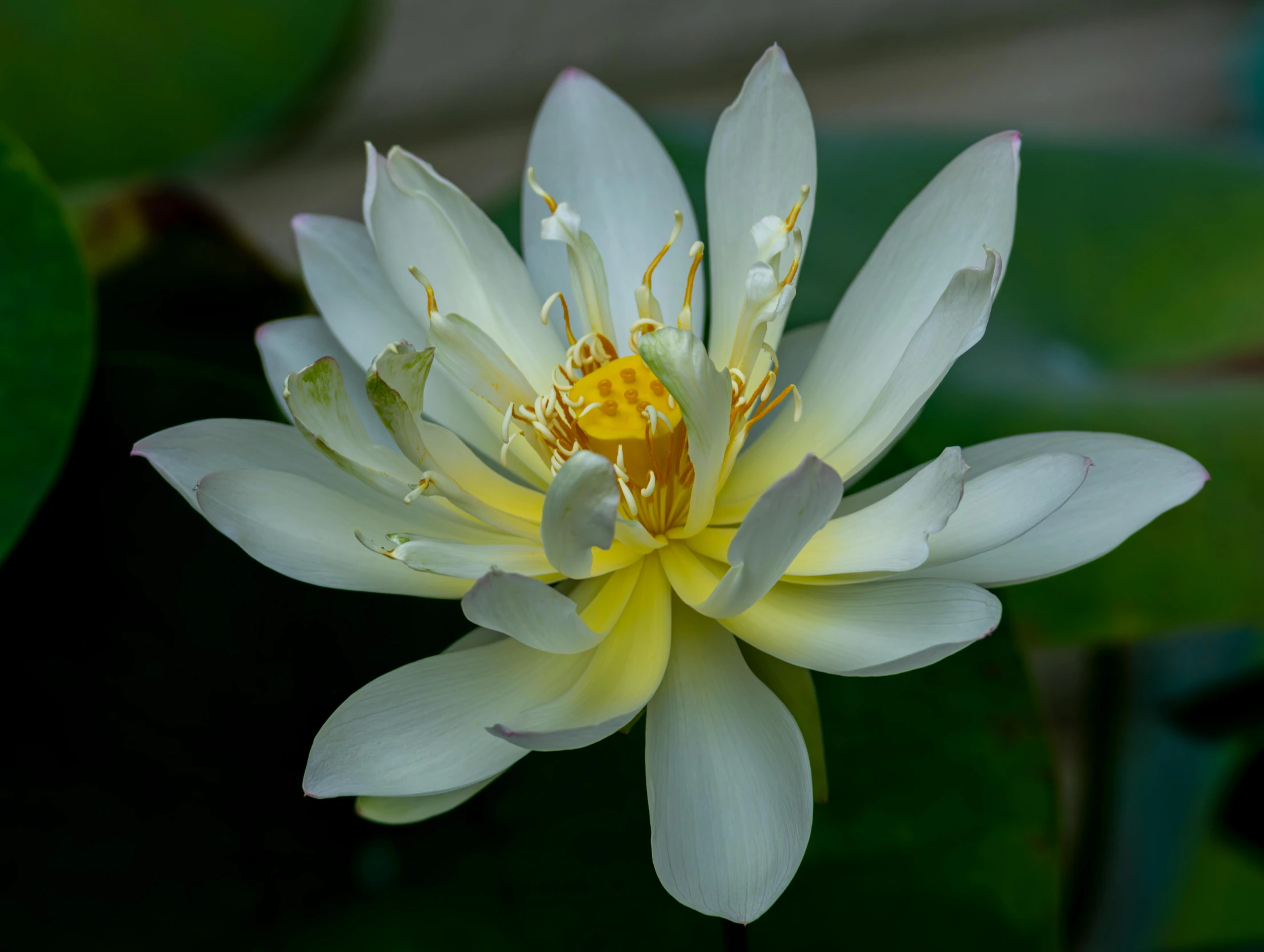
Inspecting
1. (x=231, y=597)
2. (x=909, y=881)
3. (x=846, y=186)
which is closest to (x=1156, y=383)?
(x=846, y=186)

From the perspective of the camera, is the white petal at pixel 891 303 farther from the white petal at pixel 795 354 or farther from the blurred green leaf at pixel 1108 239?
the blurred green leaf at pixel 1108 239

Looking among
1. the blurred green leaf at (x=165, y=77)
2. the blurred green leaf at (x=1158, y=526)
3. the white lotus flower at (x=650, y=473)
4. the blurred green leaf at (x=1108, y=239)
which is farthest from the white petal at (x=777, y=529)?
the blurred green leaf at (x=165, y=77)

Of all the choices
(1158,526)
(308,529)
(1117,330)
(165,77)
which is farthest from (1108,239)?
(165,77)

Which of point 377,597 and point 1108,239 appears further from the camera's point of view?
point 1108,239

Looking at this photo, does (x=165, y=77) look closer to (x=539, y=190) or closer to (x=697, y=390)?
(x=539, y=190)

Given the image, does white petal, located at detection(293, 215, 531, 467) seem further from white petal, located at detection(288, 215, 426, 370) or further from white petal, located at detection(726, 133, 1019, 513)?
white petal, located at detection(726, 133, 1019, 513)

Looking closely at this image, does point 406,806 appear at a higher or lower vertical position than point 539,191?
lower
